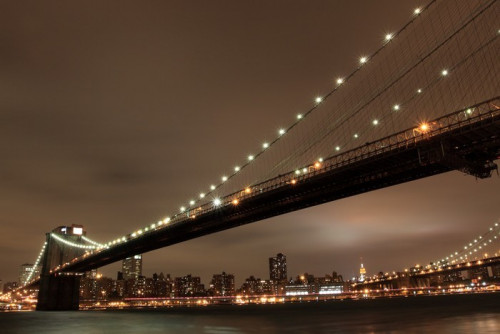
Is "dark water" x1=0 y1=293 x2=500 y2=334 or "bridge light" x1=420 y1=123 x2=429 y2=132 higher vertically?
"bridge light" x1=420 y1=123 x2=429 y2=132

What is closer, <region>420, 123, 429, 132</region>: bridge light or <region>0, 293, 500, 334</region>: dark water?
<region>420, 123, 429, 132</region>: bridge light

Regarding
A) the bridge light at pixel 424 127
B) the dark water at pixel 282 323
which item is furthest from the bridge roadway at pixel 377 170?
the dark water at pixel 282 323

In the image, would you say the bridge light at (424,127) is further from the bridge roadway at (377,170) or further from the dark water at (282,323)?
the dark water at (282,323)

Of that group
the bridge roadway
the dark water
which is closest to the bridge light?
the bridge roadway

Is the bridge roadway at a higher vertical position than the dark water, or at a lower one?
higher

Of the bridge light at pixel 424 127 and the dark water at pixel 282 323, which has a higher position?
the bridge light at pixel 424 127

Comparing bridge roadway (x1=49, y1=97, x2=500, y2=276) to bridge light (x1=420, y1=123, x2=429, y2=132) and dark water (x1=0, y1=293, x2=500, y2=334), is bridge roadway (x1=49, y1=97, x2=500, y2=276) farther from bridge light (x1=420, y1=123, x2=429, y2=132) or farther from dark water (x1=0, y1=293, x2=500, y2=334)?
dark water (x1=0, y1=293, x2=500, y2=334)

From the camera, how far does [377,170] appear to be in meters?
34.5

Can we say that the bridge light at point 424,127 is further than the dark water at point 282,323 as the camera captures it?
No

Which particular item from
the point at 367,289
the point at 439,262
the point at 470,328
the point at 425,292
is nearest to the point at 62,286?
the point at 470,328

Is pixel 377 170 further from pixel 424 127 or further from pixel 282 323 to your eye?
pixel 282 323

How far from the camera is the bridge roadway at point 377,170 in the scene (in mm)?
Answer: 27844

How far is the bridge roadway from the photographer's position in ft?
91.4

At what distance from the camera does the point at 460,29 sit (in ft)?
104
